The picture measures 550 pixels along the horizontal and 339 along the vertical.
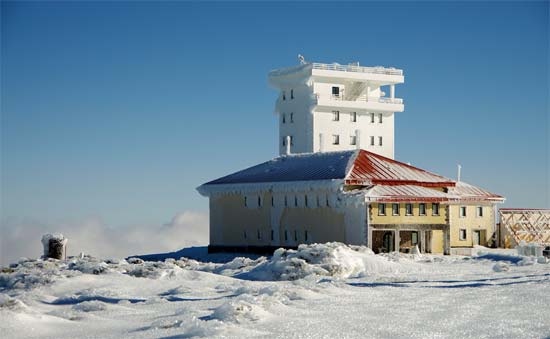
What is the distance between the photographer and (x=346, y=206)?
46219 millimetres

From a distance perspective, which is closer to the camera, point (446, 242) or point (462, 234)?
point (446, 242)

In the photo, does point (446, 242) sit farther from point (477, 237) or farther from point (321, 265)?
point (321, 265)

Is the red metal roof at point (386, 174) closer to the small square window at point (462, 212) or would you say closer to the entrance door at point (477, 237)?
the small square window at point (462, 212)

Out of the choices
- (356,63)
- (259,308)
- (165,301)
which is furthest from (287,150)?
(259,308)

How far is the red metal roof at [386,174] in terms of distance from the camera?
155 ft

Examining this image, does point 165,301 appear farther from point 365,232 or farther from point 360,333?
point 365,232

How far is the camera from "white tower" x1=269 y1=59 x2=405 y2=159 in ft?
199

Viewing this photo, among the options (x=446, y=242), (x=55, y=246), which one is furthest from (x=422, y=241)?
(x=55, y=246)

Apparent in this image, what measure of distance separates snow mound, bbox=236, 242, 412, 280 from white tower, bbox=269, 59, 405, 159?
27.0 meters

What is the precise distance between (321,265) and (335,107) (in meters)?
31.7

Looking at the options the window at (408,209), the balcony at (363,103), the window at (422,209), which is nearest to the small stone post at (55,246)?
the window at (408,209)

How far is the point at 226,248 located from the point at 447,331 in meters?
38.6

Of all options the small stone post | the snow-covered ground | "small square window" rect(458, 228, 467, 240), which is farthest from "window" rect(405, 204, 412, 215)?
the small stone post

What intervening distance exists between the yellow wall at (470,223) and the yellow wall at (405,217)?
5.29 metres
